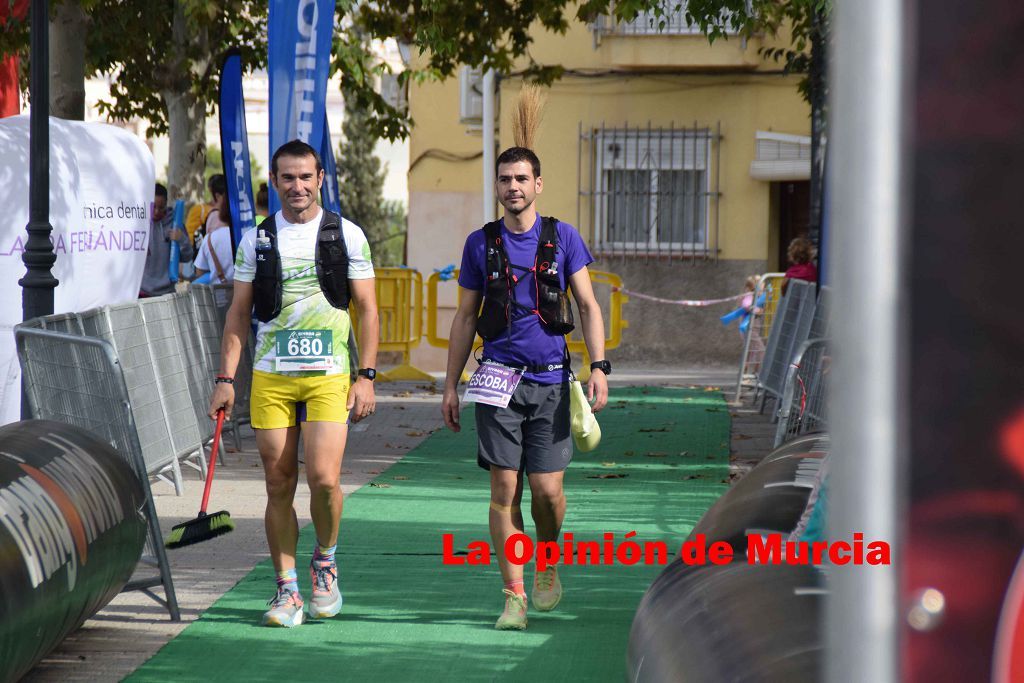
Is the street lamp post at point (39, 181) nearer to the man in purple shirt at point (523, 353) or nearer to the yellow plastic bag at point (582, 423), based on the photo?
the man in purple shirt at point (523, 353)

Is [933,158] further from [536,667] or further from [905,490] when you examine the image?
[536,667]

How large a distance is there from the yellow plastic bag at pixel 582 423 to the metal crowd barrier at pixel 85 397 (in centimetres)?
181

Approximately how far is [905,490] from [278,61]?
981 centimetres

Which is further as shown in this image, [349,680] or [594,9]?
[594,9]

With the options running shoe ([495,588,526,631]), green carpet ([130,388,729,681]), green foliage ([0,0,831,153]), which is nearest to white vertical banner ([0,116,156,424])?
green foliage ([0,0,831,153])

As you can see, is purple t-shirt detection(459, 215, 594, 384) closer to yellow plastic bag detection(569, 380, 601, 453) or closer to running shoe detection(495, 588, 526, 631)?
yellow plastic bag detection(569, 380, 601, 453)

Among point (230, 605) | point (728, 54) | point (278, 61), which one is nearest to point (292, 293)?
point (230, 605)

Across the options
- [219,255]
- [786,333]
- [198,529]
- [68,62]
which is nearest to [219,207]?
[219,255]

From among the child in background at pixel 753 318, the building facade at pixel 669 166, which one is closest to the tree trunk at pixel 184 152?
the building facade at pixel 669 166

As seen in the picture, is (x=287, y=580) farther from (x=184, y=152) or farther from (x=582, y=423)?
(x=184, y=152)

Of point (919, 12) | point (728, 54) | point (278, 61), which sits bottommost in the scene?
point (919, 12)

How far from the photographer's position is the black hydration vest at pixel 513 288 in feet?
19.5

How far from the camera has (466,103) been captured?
24.0 metres

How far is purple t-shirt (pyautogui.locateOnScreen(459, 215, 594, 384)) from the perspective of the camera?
233 inches
